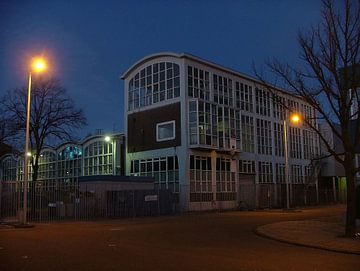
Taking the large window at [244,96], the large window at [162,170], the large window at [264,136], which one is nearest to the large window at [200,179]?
the large window at [162,170]

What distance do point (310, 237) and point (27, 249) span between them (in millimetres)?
10919

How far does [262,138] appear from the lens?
54.9 meters

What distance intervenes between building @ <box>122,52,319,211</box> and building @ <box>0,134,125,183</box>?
219 cm

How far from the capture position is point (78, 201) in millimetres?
32500

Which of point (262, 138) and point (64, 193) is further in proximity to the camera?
point (262, 138)

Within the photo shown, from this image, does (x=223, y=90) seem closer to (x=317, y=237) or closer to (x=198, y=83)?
(x=198, y=83)

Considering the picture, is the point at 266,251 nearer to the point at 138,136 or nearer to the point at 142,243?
the point at 142,243

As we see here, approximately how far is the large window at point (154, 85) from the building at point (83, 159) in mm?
5189

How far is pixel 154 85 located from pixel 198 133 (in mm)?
8233

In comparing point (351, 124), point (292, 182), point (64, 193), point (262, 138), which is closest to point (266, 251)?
point (351, 124)

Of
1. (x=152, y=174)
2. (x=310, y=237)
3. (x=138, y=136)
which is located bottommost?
(x=310, y=237)

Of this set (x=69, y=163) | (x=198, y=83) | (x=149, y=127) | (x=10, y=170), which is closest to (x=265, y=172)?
(x=198, y=83)

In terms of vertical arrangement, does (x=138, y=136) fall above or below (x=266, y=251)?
above

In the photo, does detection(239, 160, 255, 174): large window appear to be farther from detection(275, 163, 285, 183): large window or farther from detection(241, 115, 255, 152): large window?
detection(275, 163, 285, 183): large window
